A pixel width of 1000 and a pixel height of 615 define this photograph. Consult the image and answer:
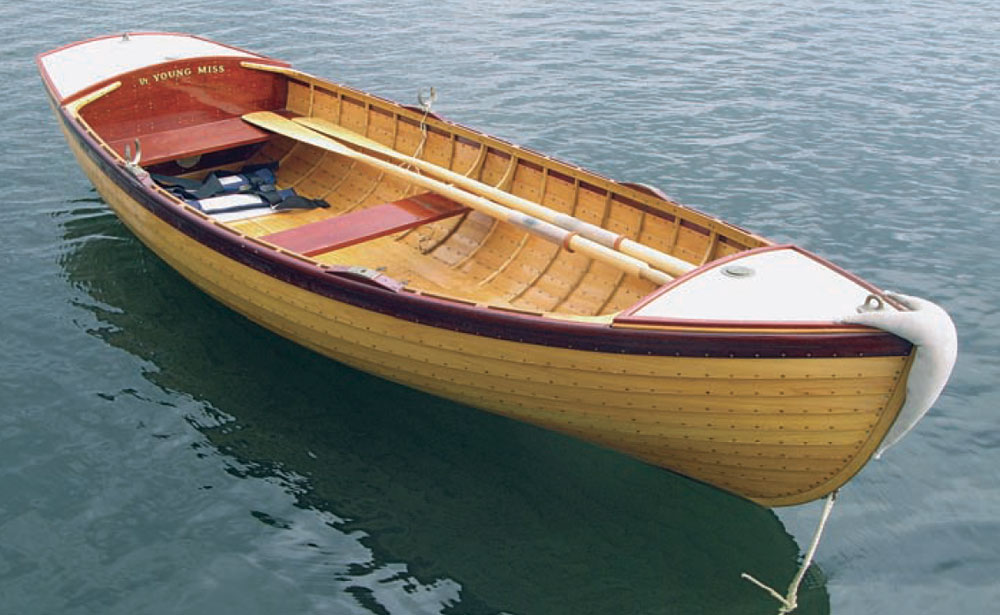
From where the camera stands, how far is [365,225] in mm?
14188

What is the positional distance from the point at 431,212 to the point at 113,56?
29.7 ft

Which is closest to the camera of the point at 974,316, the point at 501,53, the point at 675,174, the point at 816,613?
the point at 816,613

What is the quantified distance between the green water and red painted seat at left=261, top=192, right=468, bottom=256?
213cm

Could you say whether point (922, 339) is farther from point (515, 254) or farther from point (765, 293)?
point (515, 254)

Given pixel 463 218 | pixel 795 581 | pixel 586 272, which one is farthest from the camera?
pixel 463 218

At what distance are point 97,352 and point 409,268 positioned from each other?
5286 millimetres

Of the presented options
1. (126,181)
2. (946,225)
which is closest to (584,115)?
(946,225)

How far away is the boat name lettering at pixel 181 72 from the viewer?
59.8 ft

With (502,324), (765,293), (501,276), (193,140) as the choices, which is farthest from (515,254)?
(193,140)

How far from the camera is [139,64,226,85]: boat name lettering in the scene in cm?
1823

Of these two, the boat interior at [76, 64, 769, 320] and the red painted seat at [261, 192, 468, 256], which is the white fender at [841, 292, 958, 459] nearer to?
the boat interior at [76, 64, 769, 320]

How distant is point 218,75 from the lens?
61.9 ft

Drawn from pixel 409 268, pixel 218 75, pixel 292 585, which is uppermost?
pixel 218 75

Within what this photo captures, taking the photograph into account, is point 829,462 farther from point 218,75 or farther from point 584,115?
point 584,115
